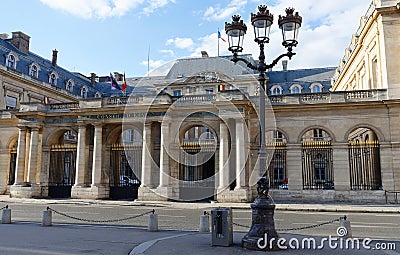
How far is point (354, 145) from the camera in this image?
73.1 ft

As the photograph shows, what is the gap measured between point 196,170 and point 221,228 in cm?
2094

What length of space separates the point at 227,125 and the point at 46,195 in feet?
47.0

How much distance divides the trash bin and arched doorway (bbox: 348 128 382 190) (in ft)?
54.9

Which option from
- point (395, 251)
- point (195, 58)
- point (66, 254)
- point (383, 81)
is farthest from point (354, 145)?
point (195, 58)

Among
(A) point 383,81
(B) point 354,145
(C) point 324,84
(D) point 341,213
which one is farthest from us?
(C) point 324,84

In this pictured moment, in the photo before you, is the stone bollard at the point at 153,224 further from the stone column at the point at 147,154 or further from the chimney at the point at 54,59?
the chimney at the point at 54,59

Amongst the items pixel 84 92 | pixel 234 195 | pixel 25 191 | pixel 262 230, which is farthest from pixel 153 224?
pixel 84 92

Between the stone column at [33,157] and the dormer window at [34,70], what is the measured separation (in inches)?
620

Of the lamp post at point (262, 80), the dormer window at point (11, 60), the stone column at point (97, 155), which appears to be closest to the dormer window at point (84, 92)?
the dormer window at point (11, 60)

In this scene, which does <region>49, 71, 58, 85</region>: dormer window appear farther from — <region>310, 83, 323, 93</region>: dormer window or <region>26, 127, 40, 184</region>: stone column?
<region>310, 83, 323, 93</region>: dormer window

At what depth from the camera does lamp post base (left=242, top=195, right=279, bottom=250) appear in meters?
7.36

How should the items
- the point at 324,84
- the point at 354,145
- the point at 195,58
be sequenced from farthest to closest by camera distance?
the point at 195,58, the point at 324,84, the point at 354,145

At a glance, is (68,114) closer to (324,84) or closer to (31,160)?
(31,160)

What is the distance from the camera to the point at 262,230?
7.51 meters
